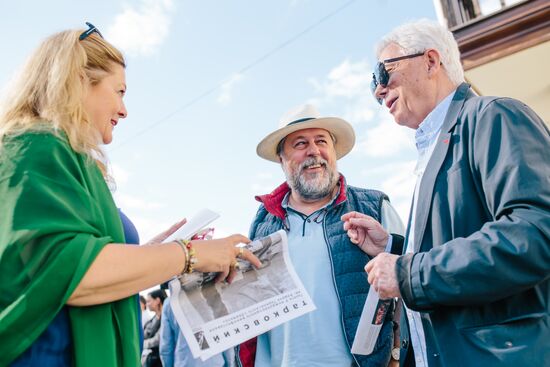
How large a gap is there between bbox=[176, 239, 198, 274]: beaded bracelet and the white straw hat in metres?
1.93

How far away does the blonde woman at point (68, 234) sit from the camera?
1209mm

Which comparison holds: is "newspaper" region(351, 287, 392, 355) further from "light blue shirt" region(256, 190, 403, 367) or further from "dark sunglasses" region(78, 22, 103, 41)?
"dark sunglasses" region(78, 22, 103, 41)

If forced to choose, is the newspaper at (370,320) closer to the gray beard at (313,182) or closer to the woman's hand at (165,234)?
the woman's hand at (165,234)

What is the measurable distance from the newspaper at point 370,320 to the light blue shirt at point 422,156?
117mm

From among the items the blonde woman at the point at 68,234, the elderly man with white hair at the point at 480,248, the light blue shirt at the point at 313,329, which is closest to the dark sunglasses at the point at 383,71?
the elderly man with white hair at the point at 480,248

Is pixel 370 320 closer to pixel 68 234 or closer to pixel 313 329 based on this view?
pixel 313 329

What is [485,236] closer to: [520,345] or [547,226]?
[547,226]

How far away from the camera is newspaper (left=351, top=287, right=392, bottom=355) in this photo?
2.01 meters

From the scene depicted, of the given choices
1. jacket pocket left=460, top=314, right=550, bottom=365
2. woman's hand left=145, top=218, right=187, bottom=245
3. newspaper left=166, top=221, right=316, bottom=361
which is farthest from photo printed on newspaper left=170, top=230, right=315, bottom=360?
jacket pocket left=460, top=314, right=550, bottom=365

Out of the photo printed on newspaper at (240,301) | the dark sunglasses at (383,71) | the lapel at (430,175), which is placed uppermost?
the dark sunglasses at (383,71)

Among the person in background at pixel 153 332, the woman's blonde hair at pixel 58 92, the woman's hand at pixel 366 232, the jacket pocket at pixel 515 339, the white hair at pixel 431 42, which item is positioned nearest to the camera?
the jacket pocket at pixel 515 339

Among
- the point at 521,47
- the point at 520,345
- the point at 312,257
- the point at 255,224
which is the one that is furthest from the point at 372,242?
the point at 521,47

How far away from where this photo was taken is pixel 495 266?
138cm

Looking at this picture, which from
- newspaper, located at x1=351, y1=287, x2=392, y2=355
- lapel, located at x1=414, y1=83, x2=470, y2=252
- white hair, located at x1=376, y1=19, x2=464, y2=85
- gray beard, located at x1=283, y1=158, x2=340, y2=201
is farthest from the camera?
gray beard, located at x1=283, y1=158, x2=340, y2=201
